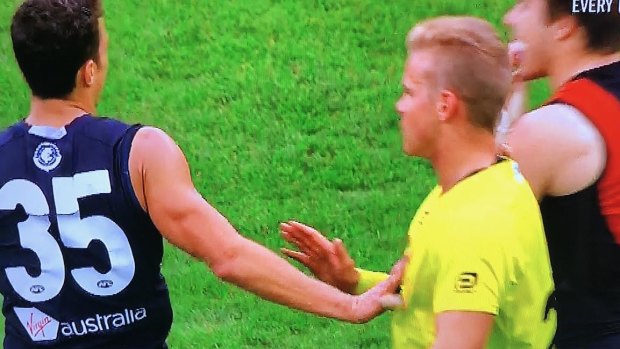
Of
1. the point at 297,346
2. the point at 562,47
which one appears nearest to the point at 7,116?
the point at 297,346

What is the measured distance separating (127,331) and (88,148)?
0.52 metres

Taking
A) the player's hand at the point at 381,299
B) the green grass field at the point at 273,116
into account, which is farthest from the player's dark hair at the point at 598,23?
the green grass field at the point at 273,116

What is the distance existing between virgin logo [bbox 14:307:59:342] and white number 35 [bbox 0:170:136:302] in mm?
46

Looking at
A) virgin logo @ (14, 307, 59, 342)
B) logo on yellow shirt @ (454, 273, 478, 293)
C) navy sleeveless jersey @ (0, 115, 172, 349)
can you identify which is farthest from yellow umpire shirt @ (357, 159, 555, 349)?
virgin logo @ (14, 307, 59, 342)

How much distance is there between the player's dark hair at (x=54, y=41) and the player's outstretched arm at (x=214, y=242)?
0.26 m

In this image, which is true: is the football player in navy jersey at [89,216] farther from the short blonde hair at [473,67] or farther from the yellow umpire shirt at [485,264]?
the short blonde hair at [473,67]

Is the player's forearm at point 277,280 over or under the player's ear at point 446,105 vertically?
under

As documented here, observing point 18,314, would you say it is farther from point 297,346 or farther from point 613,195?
point 297,346

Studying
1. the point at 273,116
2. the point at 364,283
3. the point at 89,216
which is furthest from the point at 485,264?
the point at 273,116

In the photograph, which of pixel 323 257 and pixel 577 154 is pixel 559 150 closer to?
pixel 577 154

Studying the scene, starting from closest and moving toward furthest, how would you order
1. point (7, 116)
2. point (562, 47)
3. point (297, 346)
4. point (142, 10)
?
1. point (562, 47)
2. point (297, 346)
3. point (7, 116)
4. point (142, 10)

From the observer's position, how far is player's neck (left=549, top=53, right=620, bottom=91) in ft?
9.44

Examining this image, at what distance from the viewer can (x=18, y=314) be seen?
115 inches

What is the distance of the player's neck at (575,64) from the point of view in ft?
9.44
